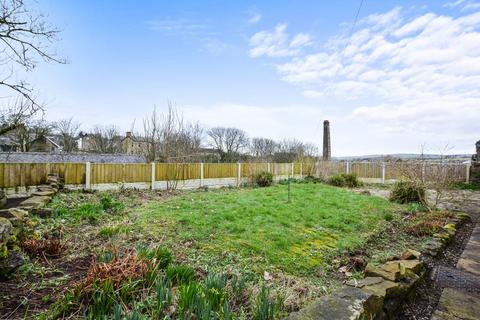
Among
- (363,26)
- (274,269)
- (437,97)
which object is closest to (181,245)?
(274,269)

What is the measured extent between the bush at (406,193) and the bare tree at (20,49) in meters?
10.3

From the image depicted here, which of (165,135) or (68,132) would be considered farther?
(68,132)

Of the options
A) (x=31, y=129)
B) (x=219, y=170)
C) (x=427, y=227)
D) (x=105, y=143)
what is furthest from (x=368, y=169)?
(x=105, y=143)

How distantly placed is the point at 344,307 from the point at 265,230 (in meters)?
2.54

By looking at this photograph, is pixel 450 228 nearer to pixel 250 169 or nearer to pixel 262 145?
pixel 250 169

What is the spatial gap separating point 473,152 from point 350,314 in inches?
738

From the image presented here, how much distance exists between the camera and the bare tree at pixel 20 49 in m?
6.01

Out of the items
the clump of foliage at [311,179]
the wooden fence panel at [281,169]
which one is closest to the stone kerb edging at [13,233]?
the wooden fence panel at [281,169]

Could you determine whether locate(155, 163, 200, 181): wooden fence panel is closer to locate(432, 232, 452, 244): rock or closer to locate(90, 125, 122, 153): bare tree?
locate(432, 232, 452, 244): rock

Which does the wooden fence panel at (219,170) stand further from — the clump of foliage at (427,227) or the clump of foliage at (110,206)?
the clump of foliage at (427,227)

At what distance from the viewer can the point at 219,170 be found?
41.3 feet

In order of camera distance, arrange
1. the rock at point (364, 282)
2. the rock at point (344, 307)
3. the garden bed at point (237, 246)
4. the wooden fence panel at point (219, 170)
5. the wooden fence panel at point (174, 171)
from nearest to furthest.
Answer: the rock at point (344, 307), the garden bed at point (237, 246), the rock at point (364, 282), the wooden fence panel at point (174, 171), the wooden fence panel at point (219, 170)

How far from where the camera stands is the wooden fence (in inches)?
288

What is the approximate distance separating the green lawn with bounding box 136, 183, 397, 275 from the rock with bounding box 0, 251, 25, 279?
1527mm
